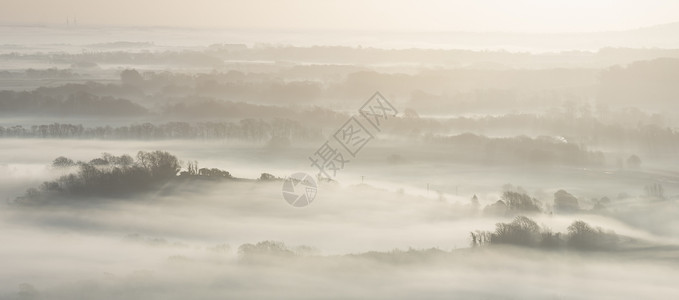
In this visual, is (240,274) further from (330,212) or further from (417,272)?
(330,212)

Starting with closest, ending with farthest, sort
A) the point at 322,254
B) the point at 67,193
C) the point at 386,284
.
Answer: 1. the point at 386,284
2. the point at 322,254
3. the point at 67,193

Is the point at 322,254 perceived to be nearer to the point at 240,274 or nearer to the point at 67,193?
the point at 240,274

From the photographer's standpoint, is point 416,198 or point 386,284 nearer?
point 386,284

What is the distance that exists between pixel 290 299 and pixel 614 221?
73105 millimetres

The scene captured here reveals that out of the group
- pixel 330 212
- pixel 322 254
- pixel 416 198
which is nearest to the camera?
pixel 322 254

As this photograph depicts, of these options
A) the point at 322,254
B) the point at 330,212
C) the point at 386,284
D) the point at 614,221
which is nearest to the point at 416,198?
the point at 330,212

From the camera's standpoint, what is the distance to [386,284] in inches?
4158

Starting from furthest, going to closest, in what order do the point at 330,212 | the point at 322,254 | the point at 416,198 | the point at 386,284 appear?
the point at 416,198
the point at 330,212
the point at 322,254
the point at 386,284

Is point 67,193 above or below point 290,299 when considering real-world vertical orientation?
above

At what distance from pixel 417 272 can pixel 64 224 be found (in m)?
90.3

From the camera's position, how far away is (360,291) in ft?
333

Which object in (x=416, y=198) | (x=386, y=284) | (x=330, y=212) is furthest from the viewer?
(x=416, y=198)

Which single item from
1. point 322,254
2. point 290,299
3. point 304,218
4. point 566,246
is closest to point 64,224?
point 304,218

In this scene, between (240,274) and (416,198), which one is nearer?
→ (240,274)
